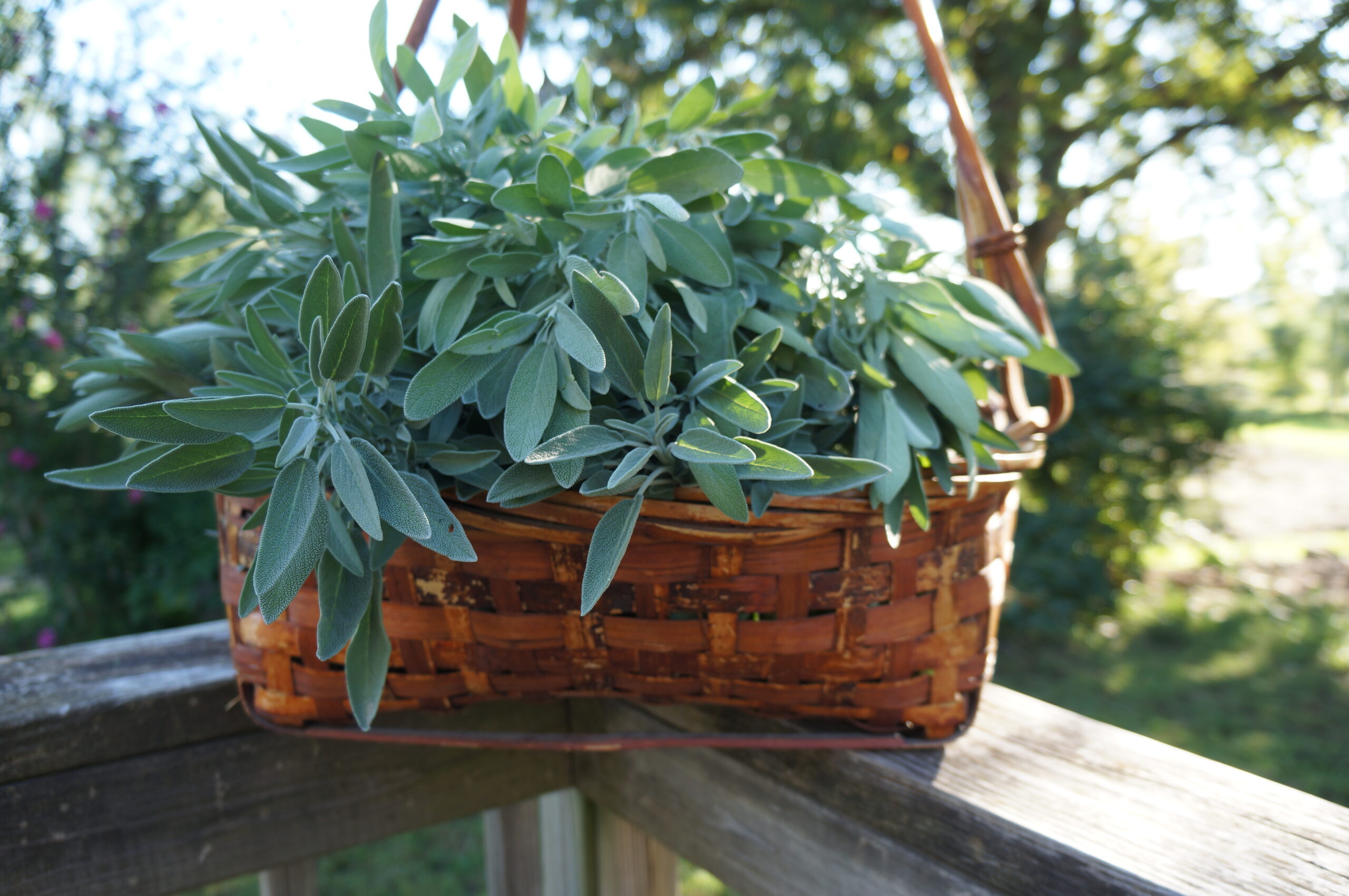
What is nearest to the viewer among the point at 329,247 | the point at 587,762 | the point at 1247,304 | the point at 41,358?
the point at 329,247

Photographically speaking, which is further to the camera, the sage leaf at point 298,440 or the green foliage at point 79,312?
the green foliage at point 79,312

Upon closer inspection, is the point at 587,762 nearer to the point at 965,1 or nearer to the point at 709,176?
the point at 709,176

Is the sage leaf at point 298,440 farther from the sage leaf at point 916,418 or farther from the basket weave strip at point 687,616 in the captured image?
the sage leaf at point 916,418

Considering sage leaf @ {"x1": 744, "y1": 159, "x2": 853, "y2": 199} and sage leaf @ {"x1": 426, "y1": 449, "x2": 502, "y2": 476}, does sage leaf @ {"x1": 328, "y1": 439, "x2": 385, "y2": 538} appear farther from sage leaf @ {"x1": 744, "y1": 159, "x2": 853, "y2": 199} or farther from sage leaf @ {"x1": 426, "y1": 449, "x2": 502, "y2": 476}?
sage leaf @ {"x1": 744, "y1": 159, "x2": 853, "y2": 199}

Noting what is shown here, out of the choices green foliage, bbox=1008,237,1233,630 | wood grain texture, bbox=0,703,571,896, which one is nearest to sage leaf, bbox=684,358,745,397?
wood grain texture, bbox=0,703,571,896

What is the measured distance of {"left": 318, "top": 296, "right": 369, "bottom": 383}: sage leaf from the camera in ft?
0.98

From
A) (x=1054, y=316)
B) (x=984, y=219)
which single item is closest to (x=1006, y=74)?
(x=1054, y=316)

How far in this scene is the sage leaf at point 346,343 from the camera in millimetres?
299

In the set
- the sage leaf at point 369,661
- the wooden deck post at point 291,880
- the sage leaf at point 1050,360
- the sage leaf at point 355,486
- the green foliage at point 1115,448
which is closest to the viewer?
the sage leaf at point 355,486

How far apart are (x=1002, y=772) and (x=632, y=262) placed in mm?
397

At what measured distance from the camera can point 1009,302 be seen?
52 cm

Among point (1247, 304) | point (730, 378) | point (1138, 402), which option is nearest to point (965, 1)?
point (1138, 402)

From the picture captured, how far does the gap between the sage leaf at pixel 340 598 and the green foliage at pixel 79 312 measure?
7.39 ft

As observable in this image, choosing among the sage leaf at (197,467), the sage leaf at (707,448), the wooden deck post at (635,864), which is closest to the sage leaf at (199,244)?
the sage leaf at (197,467)
